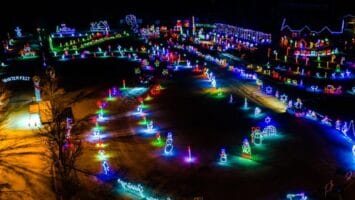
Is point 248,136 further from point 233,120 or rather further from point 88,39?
point 88,39

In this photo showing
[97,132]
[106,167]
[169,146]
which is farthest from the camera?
[97,132]

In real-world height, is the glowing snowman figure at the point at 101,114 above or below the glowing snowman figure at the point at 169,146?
above

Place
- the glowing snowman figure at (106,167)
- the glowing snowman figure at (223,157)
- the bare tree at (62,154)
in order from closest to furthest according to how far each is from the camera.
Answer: the bare tree at (62,154) < the glowing snowman figure at (106,167) < the glowing snowman figure at (223,157)

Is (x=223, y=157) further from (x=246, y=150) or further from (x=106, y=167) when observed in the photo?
(x=106, y=167)

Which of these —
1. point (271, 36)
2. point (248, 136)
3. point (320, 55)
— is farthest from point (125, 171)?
point (271, 36)

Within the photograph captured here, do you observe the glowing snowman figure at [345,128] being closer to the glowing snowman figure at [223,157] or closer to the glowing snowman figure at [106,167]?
the glowing snowman figure at [223,157]

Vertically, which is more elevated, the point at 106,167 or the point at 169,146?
the point at 169,146

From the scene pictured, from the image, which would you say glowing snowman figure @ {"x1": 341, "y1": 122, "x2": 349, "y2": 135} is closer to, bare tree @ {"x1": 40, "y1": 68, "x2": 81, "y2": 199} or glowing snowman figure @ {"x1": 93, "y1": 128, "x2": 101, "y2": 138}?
glowing snowman figure @ {"x1": 93, "y1": 128, "x2": 101, "y2": 138}

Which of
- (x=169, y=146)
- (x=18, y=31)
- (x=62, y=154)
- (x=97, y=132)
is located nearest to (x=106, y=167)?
(x=169, y=146)

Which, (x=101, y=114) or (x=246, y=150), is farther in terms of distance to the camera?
(x=101, y=114)

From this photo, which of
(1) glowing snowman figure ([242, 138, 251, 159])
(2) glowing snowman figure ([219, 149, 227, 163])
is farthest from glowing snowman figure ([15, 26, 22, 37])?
(1) glowing snowman figure ([242, 138, 251, 159])

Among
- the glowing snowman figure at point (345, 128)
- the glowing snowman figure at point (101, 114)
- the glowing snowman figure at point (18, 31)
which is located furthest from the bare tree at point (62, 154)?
the glowing snowman figure at point (18, 31)
